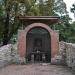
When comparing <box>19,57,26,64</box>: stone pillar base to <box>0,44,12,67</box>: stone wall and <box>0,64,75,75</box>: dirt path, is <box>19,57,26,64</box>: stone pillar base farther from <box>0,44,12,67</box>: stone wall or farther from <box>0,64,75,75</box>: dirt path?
<box>0,64,75,75</box>: dirt path

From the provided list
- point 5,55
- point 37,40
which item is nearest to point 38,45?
point 37,40

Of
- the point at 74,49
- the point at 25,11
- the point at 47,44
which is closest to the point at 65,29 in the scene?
the point at 25,11

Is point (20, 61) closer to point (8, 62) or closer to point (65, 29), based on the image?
point (8, 62)

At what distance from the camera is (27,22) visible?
1662 cm

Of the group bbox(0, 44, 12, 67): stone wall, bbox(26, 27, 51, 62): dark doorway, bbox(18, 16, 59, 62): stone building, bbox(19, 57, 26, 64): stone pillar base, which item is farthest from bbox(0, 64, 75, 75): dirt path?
bbox(26, 27, 51, 62): dark doorway

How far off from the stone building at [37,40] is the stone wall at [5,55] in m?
0.73

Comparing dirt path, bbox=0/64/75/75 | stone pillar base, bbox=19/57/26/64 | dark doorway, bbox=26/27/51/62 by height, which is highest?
dark doorway, bbox=26/27/51/62

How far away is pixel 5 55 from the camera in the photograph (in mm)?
14164

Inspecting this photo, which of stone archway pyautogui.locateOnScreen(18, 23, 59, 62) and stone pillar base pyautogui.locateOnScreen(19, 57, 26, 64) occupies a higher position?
stone archway pyautogui.locateOnScreen(18, 23, 59, 62)

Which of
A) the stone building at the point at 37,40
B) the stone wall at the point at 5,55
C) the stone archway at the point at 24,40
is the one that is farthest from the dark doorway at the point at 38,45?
the stone wall at the point at 5,55

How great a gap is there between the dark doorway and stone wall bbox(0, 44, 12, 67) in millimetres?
1515

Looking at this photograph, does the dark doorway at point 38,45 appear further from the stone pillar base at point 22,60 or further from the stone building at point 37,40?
the stone pillar base at point 22,60

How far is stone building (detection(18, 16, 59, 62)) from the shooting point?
15500 mm

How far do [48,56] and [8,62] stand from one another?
Answer: 9.46 feet
